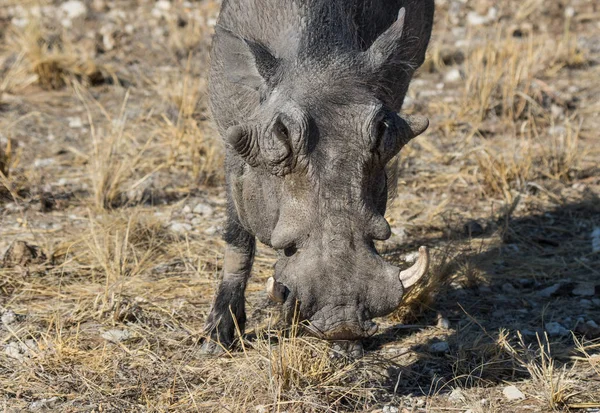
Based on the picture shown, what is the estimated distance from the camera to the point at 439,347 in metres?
4.12

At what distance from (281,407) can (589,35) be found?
6605 mm

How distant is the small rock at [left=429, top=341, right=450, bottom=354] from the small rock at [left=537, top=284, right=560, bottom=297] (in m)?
0.87

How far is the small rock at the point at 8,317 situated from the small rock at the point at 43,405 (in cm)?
75

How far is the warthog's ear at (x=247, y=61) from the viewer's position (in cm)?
349

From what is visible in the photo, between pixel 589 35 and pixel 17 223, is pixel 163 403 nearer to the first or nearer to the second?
pixel 17 223

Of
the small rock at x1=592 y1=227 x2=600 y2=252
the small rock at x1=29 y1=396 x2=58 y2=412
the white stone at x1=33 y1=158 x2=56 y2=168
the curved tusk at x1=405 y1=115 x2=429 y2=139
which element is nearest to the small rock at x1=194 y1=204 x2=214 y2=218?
the white stone at x1=33 y1=158 x2=56 y2=168

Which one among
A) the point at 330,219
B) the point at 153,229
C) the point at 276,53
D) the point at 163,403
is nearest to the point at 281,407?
the point at 163,403

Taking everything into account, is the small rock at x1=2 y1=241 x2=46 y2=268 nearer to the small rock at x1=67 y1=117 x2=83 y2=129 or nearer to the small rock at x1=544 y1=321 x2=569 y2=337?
the small rock at x1=67 y1=117 x2=83 y2=129

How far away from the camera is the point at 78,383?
3.74 meters

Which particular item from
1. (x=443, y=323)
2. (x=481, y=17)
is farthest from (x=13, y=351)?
(x=481, y=17)

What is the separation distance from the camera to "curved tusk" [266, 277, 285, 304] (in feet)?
10.2

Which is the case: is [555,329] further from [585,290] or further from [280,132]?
[280,132]

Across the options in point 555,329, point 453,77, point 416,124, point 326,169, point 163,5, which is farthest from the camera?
point 163,5

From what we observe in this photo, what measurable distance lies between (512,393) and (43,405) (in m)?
1.85
